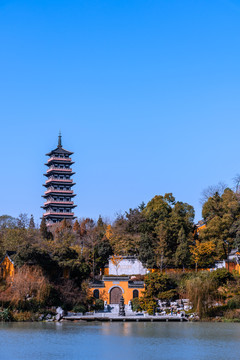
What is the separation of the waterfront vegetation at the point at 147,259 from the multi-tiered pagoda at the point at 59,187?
1585 cm

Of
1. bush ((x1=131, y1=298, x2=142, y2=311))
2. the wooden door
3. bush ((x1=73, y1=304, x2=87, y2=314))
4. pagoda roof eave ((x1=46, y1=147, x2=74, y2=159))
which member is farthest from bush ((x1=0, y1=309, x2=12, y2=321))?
pagoda roof eave ((x1=46, y1=147, x2=74, y2=159))

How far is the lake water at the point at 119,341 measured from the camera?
1611cm

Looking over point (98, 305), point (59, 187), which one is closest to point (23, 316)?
point (98, 305)

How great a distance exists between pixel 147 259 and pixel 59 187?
28441mm

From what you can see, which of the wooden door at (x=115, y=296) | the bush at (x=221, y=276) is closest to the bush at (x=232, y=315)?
the bush at (x=221, y=276)

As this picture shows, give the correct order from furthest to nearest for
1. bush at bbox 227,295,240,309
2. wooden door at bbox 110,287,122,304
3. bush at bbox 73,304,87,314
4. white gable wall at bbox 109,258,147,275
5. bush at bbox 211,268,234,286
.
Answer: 1. white gable wall at bbox 109,258,147,275
2. wooden door at bbox 110,287,122,304
3. bush at bbox 211,268,234,286
4. bush at bbox 73,304,87,314
5. bush at bbox 227,295,240,309

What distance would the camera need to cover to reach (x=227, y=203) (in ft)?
Result: 121

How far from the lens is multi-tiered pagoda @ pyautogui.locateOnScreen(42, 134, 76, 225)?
6012cm

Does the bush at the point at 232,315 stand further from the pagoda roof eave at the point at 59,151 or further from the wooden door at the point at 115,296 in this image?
the pagoda roof eave at the point at 59,151

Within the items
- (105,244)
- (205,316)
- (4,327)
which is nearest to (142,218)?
(105,244)

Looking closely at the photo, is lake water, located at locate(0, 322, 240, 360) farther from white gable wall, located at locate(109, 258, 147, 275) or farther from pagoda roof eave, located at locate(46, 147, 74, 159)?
pagoda roof eave, located at locate(46, 147, 74, 159)

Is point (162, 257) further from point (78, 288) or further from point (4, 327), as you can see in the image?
point (4, 327)

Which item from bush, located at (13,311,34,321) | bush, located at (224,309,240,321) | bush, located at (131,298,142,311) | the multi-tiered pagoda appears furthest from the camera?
the multi-tiered pagoda

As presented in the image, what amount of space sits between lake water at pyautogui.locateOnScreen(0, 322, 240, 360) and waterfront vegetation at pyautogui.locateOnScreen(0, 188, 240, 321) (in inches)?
116
